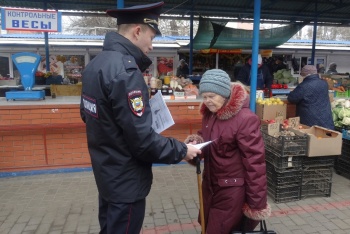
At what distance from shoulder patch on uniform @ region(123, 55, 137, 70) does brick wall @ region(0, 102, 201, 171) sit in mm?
3303

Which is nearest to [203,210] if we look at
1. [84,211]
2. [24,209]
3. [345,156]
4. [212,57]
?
[84,211]

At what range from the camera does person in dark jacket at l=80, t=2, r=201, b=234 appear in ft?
5.58

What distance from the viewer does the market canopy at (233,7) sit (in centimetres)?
917

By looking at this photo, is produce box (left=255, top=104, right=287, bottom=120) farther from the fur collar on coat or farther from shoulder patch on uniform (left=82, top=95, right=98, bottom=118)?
shoulder patch on uniform (left=82, top=95, right=98, bottom=118)

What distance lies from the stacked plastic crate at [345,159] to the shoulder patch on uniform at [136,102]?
13.9 feet

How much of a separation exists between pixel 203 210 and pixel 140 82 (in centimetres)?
132

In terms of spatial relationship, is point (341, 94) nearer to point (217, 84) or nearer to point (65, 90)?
point (217, 84)

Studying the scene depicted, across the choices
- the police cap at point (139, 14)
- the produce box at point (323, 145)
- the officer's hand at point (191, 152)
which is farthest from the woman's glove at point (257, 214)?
the produce box at point (323, 145)

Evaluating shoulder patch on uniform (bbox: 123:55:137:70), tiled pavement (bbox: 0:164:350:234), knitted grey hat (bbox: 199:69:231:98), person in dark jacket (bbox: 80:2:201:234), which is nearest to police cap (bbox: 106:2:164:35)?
person in dark jacket (bbox: 80:2:201:234)

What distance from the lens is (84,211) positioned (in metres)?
3.80

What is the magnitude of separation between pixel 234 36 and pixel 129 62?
9142 mm

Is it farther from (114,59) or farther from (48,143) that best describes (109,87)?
(48,143)

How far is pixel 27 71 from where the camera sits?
4.68m

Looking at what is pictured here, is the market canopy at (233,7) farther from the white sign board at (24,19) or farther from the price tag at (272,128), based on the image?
the price tag at (272,128)
